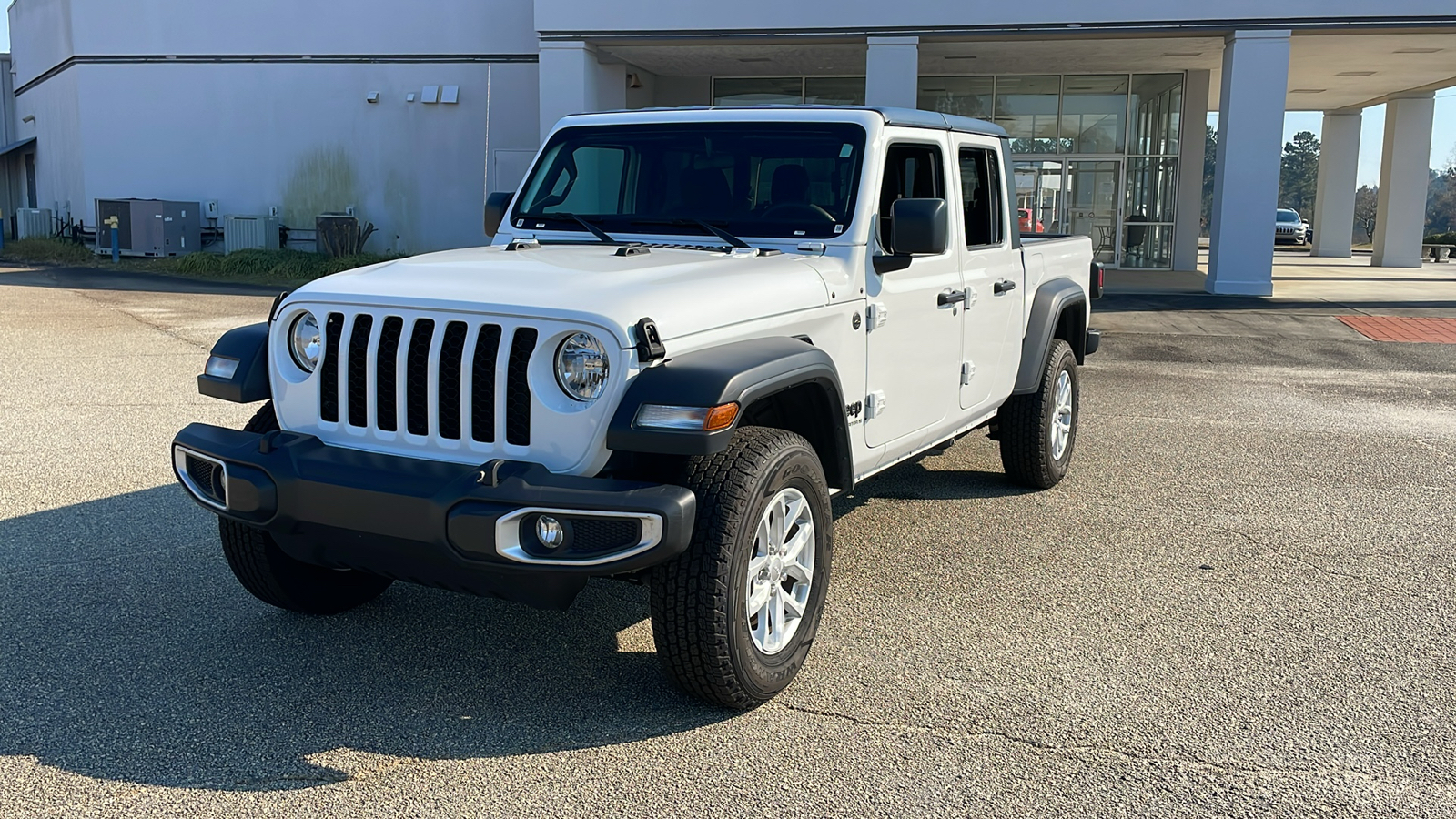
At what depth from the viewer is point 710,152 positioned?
507 centimetres

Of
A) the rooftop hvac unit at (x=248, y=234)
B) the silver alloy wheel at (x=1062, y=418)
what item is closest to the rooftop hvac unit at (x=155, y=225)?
the rooftop hvac unit at (x=248, y=234)

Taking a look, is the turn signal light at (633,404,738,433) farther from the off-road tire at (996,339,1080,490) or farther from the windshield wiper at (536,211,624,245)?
the off-road tire at (996,339,1080,490)

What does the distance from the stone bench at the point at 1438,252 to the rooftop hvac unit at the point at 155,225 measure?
29.9m

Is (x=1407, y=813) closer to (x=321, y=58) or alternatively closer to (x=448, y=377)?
(x=448, y=377)

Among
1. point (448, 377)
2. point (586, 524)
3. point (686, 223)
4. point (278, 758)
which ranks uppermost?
point (686, 223)

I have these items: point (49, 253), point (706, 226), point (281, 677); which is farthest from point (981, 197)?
point (49, 253)

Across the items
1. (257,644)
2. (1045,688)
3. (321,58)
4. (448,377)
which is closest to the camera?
(448,377)

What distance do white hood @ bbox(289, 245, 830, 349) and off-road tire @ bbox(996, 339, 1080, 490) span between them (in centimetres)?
236

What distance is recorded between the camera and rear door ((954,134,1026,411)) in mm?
5586

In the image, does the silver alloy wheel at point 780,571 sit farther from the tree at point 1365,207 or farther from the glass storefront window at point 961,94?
the tree at point 1365,207

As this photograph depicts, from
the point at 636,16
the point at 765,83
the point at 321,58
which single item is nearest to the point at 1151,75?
the point at 765,83

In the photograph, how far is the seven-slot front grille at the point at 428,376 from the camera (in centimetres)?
360

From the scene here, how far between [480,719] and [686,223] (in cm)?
211

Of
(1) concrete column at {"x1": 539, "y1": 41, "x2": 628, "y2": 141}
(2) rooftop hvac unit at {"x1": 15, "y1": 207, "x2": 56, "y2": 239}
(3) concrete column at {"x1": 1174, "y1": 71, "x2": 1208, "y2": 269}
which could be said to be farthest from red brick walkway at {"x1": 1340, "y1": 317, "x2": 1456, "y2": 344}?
(2) rooftop hvac unit at {"x1": 15, "y1": 207, "x2": 56, "y2": 239}
